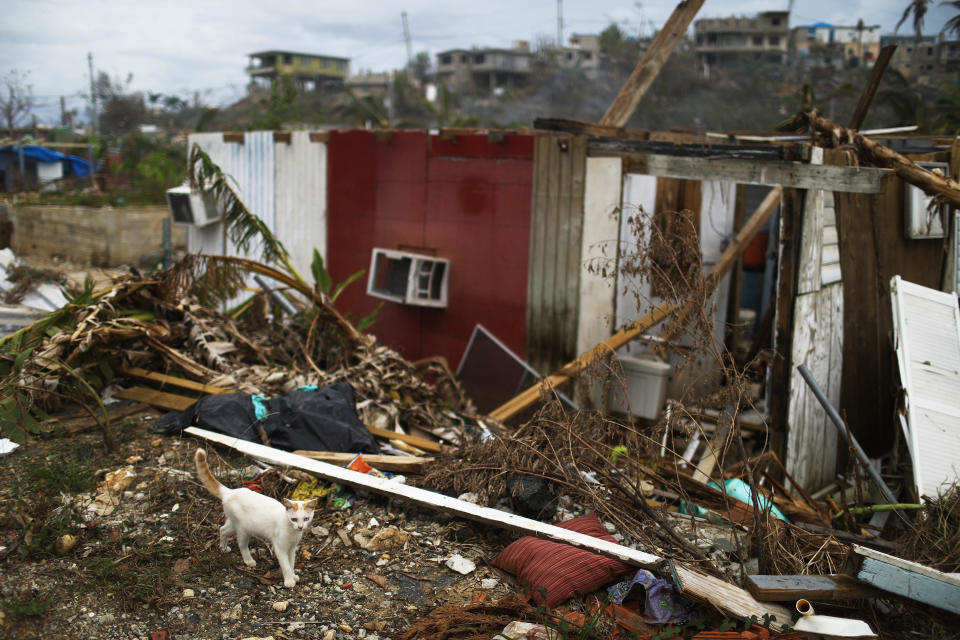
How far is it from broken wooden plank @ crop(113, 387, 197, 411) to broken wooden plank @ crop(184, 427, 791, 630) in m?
0.61

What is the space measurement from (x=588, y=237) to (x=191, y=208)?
6973 mm

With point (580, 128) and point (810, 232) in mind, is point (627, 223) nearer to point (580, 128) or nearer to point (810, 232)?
point (580, 128)

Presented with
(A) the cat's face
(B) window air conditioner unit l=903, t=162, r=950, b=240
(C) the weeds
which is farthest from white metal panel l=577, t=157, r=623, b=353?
(C) the weeds

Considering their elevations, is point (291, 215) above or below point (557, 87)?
below

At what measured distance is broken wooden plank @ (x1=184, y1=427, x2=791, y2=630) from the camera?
3047 millimetres

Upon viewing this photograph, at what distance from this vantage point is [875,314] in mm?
6371

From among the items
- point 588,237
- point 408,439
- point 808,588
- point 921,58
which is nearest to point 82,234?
point 588,237

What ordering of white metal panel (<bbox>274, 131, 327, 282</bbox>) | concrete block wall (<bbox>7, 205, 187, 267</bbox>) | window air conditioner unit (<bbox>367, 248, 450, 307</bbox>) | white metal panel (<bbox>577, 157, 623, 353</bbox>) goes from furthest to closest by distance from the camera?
concrete block wall (<bbox>7, 205, 187, 267</bbox>) < white metal panel (<bbox>274, 131, 327, 282</bbox>) < window air conditioner unit (<bbox>367, 248, 450, 307</bbox>) < white metal panel (<bbox>577, 157, 623, 353</bbox>)

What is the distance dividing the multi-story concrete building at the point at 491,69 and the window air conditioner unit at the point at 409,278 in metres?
41.5

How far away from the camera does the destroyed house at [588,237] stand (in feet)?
17.9

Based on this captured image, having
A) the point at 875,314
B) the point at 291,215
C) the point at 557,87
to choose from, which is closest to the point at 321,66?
the point at 557,87

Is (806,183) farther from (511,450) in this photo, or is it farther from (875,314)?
(511,450)

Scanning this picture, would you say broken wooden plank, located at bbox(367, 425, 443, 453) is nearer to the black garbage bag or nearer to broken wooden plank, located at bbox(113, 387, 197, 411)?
the black garbage bag

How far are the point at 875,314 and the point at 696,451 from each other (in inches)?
82.2
